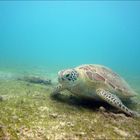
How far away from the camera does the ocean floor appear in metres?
4.17

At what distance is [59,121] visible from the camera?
489cm

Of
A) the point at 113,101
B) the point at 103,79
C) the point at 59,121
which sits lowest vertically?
the point at 59,121

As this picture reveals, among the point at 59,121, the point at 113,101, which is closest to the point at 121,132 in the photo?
the point at 59,121

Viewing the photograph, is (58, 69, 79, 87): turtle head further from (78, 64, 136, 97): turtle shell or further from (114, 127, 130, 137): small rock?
(114, 127, 130, 137): small rock

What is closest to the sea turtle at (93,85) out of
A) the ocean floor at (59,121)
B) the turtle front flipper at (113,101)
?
the turtle front flipper at (113,101)

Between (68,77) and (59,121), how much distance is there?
5.72 feet

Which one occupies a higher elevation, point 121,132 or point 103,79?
point 103,79

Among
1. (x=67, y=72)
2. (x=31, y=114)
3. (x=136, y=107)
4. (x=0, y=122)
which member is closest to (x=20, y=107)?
(x=31, y=114)

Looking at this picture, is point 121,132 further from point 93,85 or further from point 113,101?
point 93,85

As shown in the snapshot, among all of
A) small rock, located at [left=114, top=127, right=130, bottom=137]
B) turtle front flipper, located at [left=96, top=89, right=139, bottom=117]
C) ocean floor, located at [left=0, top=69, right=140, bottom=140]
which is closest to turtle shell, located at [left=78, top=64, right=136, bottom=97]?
turtle front flipper, located at [left=96, top=89, right=139, bottom=117]

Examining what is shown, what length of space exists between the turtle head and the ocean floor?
670mm

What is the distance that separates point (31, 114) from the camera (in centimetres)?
520

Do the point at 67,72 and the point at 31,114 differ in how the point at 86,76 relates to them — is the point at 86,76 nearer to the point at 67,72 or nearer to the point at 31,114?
the point at 67,72

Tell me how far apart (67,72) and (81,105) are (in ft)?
3.74
